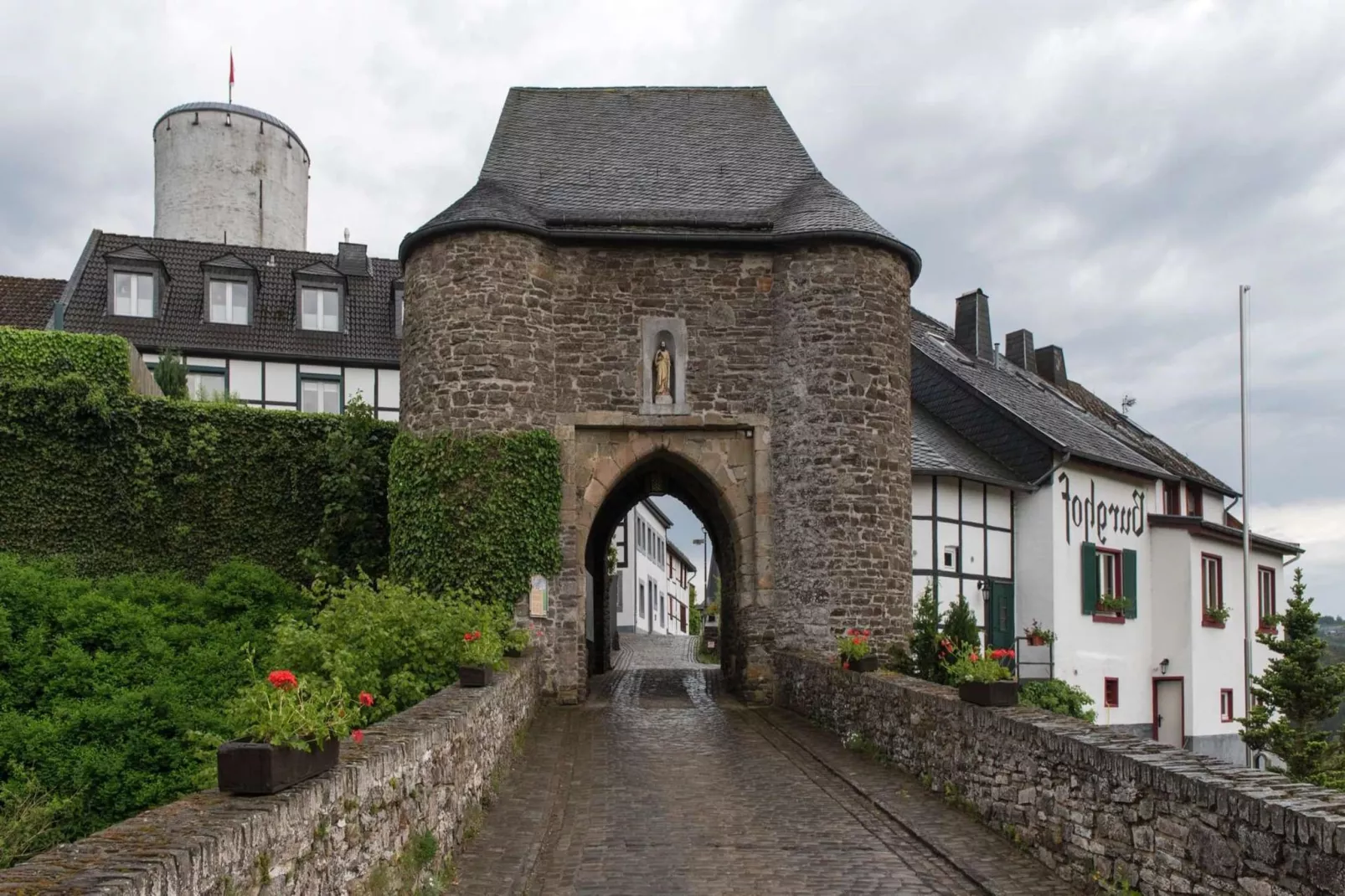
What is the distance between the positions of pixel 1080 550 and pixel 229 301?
18294 mm

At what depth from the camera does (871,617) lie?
16125mm

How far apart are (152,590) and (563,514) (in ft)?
18.2

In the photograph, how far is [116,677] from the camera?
1348 centimetres

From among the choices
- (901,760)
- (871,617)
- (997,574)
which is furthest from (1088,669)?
(901,760)

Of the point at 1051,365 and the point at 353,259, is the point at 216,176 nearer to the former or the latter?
the point at 353,259

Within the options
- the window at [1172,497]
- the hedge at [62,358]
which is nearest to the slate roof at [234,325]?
the hedge at [62,358]

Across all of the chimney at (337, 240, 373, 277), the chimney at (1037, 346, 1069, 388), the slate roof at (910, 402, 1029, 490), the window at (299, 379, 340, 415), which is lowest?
the slate roof at (910, 402, 1029, 490)

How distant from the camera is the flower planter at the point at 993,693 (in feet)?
28.1

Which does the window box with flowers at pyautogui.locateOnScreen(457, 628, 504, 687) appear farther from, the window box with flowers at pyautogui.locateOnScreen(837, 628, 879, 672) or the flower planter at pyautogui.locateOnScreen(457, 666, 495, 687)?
the window box with flowers at pyautogui.locateOnScreen(837, 628, 879, 672)

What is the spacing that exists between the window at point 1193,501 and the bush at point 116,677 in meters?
19.4

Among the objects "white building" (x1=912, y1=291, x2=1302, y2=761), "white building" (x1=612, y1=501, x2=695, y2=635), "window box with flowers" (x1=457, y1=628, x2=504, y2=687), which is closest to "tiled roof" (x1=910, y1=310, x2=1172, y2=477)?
"white building" (x1=912, y1=291, x2=1302, y2=761)

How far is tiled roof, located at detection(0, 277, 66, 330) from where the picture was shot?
89.6ft

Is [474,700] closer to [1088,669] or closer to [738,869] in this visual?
[738,869]

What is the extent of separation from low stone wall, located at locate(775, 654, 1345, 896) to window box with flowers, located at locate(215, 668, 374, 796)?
3809 millimetres
